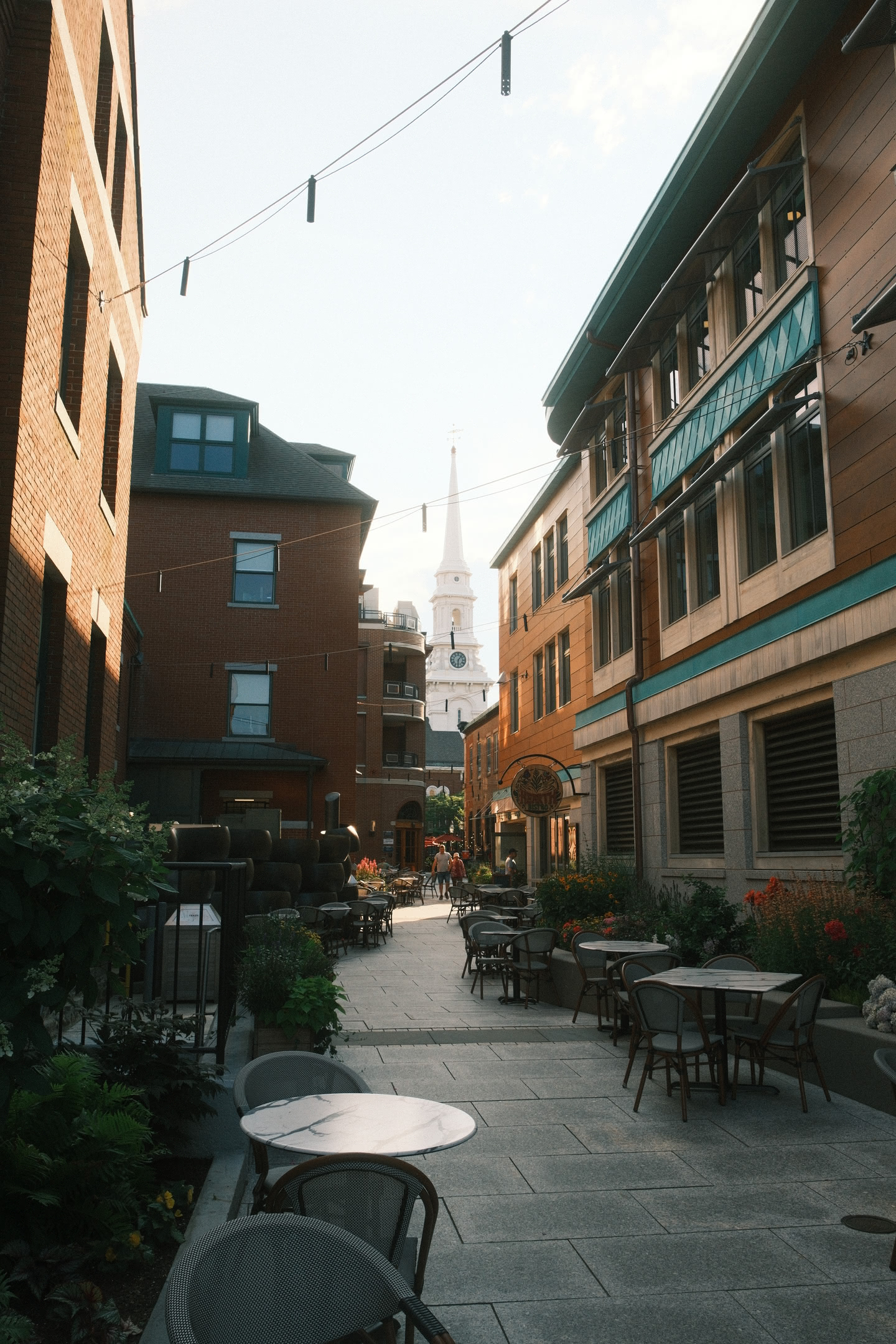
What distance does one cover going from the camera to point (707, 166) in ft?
46.0

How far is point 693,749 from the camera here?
15.9 meters

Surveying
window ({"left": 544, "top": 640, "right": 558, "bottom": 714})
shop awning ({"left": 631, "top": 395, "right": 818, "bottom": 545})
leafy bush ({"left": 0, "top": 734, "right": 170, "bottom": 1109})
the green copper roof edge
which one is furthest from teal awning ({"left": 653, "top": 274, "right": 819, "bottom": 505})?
leafy bush ({"left": 0, "top": 734, "right": 170, "bottom": 1109})

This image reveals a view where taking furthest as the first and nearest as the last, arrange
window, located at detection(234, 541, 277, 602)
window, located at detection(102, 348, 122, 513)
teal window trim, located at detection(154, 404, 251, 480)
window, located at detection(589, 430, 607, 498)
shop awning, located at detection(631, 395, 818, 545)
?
teal window trim, located at detection(154, 404, 251, 480) → window, located at detection(234, 541, 277, 602) → window, located at detection(589, 430, 607, 498) → window, located at detection(102, 348, 122, 513) → shop awning, located at detection(631, 395, 818, 545)

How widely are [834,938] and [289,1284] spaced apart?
7.45 metres

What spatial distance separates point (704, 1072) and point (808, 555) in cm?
608

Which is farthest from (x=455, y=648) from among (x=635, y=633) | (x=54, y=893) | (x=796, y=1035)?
(x=54, y=893)

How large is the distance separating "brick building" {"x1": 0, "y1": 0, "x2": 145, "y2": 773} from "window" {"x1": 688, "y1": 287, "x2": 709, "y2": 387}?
331 inches

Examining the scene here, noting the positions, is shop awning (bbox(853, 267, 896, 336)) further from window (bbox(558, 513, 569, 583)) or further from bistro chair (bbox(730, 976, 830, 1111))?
window (bbox(558, 513, 569, 583))

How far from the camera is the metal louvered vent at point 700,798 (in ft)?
49.0

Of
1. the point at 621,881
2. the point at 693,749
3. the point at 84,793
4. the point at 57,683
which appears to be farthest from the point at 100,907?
the point at 693,749

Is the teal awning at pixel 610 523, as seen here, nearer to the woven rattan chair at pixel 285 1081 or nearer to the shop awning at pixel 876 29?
the shop awning at pixel 876 29

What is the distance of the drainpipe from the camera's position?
1738cm

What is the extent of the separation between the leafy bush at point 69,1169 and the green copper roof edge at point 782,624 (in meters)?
8.33

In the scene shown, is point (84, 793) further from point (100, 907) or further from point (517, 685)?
point (517, 685)
